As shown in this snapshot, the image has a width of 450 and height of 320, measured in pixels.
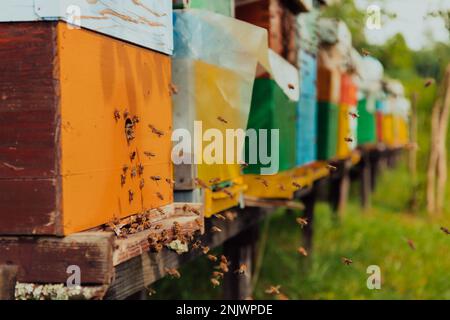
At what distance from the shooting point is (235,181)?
3096mm

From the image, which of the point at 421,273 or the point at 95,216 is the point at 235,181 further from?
the point at 421,273

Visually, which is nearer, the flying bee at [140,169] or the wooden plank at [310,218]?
the flying bee at [140,169]

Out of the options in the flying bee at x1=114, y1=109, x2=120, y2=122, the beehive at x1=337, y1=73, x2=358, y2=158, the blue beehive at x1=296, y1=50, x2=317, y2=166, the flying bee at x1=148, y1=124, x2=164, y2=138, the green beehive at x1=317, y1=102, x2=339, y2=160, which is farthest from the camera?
the beehive at x1=337, y1=73, x2=358, y2=158

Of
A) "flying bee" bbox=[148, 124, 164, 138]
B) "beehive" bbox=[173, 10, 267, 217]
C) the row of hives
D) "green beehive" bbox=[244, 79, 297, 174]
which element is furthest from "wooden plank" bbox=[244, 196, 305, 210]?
"flying bee" bbox=[148, 124, 164, 138]

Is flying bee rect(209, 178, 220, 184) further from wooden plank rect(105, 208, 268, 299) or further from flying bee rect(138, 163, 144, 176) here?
flying bee rect(138, 163, 144, 176)

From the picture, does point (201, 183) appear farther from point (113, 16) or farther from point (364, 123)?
point (364, 123)

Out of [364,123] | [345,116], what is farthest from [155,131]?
[364,123]

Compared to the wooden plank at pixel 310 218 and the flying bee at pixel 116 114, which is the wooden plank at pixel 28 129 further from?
the wooden plank at pixel 310 218

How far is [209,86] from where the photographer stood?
2678 millimetres

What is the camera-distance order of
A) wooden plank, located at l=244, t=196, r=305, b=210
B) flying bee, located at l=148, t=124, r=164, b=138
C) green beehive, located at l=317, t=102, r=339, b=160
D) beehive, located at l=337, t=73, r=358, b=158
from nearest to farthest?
flying bee, located at l=148, t=124, r=164, b=138 → wooden plank, located at l=244, t=196, r=305, b=210 → green beehive, located at l=317, t=102, r=339, b=160 → beehive, located at l=337, t=73, r=358, b=158

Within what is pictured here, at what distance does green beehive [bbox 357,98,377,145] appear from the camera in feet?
26.3

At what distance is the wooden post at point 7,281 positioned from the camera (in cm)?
173

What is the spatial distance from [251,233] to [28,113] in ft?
9.61

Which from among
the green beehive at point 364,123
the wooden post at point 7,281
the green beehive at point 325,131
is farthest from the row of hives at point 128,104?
the green beehive at point 364,123
